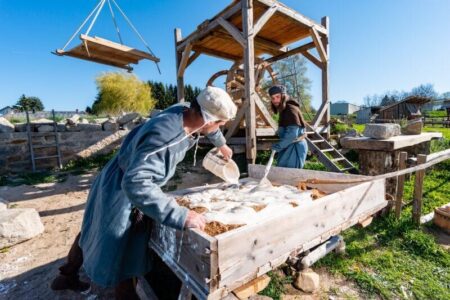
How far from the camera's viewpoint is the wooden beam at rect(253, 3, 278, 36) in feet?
16.6

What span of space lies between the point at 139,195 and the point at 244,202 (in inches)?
34.6

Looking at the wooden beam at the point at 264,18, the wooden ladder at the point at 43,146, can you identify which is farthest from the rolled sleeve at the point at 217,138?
the wooden ladder at the point at 43,146

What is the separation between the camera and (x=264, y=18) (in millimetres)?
5133

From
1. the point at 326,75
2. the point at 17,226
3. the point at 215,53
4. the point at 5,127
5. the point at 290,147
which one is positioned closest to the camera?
the point at 17,226

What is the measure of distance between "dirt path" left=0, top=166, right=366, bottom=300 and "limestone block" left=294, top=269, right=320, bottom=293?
69mm

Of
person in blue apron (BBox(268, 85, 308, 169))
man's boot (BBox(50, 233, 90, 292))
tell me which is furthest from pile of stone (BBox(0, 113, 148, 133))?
man's boot (BBox(50, 233, 90, 292))

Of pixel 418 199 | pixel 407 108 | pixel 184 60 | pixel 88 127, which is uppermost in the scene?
pixel 184 60

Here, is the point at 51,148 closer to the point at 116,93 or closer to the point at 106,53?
the point at 106,53

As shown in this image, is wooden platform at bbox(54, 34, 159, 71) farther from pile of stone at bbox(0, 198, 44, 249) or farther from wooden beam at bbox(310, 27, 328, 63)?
wooden beam at bbox(310, 27, 328, 63)

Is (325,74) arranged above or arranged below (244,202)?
above

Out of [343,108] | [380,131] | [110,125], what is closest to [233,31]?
[380,131]

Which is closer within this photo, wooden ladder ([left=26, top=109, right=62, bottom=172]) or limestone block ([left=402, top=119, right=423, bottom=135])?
limestone block ([left=402, top=119, right=423, bottom=135])

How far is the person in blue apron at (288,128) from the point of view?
3.69 m

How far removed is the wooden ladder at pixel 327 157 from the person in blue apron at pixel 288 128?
46.0 inches
